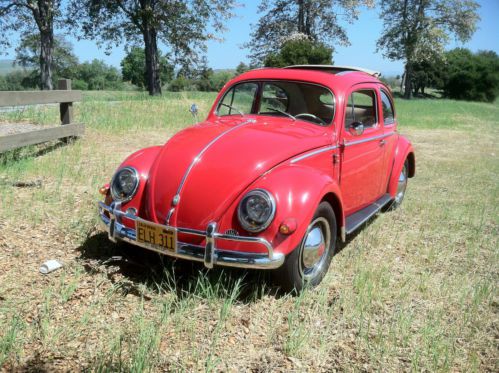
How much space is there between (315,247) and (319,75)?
1787 mm

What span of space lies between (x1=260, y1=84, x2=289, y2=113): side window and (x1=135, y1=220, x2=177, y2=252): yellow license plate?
1.90 m

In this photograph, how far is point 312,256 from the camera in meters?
3.22

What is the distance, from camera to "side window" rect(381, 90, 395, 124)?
509cm

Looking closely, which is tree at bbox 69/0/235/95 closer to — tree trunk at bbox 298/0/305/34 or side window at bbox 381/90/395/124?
tree trunk at bbox 298/0/305/34

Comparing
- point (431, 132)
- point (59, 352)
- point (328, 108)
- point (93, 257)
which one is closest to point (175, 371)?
point (59, 352)

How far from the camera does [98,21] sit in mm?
24219

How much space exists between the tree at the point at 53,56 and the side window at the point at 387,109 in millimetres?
23427

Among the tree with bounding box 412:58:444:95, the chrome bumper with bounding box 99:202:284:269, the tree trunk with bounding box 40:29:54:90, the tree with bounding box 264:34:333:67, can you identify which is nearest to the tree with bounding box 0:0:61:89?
the tree trunk with bounding box 40:29:54:90

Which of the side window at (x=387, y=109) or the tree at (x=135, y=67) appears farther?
the tree at (x=135, y=67)

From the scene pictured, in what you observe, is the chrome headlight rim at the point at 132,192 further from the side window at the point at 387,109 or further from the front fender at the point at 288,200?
the side window at the point at 387,109

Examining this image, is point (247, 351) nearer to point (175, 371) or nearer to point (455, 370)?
point (175, 371)

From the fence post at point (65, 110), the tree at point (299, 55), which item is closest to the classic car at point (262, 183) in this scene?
the fence post at point (65, 110)

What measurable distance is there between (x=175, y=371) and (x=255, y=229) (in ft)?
3.28

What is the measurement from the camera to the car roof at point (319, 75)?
409 cm
